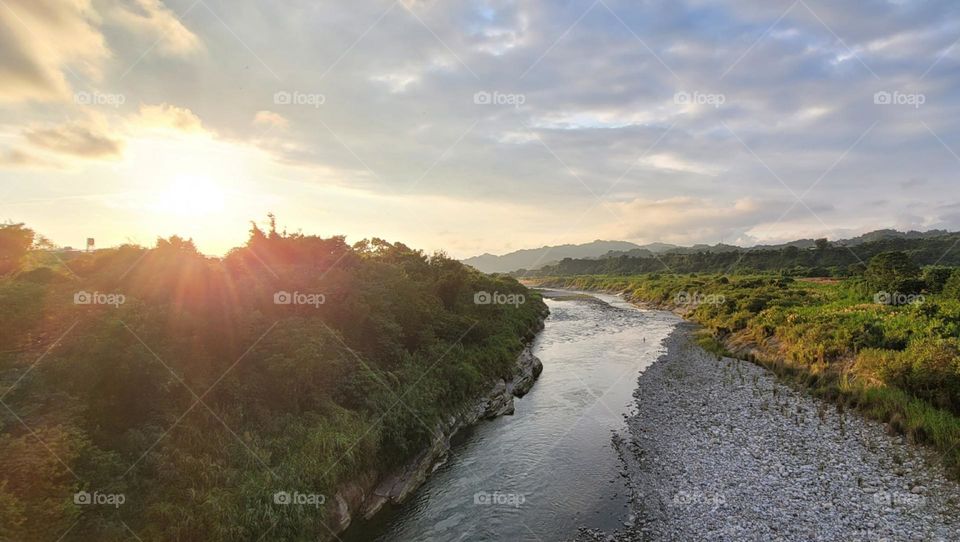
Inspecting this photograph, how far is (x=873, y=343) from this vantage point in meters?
30.9

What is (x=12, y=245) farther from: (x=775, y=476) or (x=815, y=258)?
(x=815, y=258)

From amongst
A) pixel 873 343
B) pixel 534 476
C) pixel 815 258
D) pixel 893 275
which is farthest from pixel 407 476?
pixel 815 258

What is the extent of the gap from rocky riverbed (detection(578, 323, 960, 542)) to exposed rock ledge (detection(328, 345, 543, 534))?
8.07m

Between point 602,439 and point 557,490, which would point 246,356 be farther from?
point 602,439

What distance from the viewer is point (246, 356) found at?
62.6ft

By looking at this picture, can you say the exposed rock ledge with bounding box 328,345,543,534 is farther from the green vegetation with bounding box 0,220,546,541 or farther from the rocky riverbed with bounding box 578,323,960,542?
the rocky riverbed with bounding box 578,323,960,542

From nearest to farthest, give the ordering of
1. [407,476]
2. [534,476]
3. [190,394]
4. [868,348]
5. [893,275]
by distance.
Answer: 1. [190,394]
2. [407,476]
3. [534,476]
4. [868,348]
5. [893,275]

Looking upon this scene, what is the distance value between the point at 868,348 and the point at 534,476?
25.9 meters

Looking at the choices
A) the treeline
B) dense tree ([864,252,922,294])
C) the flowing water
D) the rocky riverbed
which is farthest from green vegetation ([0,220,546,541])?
the treeline

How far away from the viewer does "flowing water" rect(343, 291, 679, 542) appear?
17.2 meters

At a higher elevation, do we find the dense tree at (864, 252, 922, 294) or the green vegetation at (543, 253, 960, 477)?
the dense tree at (864, 252, 922, 294)

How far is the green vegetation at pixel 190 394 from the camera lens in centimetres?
1189

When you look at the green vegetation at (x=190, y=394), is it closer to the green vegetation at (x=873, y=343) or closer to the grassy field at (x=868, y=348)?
the grassy field at (x=868, y=348)

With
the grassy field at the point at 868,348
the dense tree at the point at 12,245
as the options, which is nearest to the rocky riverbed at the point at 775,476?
the grassy field at the point at 868,348
